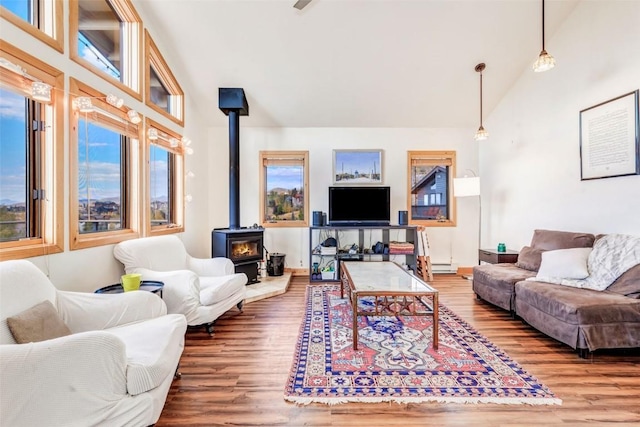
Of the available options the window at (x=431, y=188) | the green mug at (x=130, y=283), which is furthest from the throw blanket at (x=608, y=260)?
the green mug at (x=130, y=283)

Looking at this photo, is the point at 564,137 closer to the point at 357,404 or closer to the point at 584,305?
the point at 584,305

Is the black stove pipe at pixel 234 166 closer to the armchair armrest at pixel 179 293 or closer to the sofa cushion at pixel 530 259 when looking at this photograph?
the armchair armrest at pixel 179 293

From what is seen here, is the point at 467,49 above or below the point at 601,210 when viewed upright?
above

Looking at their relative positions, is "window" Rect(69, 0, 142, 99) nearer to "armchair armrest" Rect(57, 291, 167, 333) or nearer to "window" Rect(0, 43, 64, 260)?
"window" Rect(0, 43, 64, 260)

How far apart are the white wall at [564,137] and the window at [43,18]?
16.7ft

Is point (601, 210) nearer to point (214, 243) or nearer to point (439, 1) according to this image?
point (439, 1)

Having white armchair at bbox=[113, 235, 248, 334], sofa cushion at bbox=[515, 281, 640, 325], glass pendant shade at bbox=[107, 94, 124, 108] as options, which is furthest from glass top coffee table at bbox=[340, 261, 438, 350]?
glass pendant shade at bbox=[107, 94, 124, 108]

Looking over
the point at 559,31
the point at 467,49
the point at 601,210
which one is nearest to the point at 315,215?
the point at 467,49

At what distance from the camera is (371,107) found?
193 inches

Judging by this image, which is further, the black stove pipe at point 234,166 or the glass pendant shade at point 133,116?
the black stove pipe at point 234,166

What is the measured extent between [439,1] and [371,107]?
68.9 inches

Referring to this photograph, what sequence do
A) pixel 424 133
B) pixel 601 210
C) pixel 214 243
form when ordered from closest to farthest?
pixel 601 210
pixel 214 243
pixel 424 133

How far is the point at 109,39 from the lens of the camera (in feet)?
10.1

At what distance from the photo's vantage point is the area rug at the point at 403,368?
1914mm
